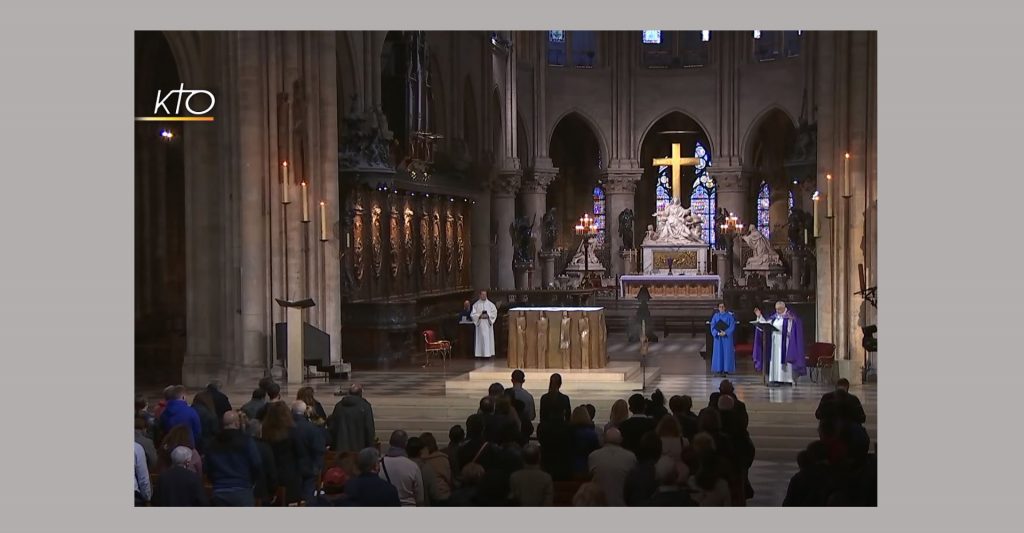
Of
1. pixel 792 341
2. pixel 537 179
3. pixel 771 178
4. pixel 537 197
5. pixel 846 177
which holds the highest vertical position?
pixel 771 178

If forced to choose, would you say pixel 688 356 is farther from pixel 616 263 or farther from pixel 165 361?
pixel 616 263

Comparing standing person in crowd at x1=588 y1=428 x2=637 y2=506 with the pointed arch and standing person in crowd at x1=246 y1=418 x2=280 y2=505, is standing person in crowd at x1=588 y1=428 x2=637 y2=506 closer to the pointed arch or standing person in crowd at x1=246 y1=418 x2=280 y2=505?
standing person in crowd at x1=246 y1=418 x2=280 y2=505

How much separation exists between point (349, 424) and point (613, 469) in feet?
11.0

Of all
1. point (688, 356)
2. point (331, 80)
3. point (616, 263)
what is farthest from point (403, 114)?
point (616, 263)

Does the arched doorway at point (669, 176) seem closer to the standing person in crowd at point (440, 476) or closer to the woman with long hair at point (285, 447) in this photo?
Result: the woman with long hair at point (285, 447)

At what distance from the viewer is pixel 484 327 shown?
24.2m

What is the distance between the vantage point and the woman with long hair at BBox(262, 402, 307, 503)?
11.4 m

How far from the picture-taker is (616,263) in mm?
45000

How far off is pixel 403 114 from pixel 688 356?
265 inches

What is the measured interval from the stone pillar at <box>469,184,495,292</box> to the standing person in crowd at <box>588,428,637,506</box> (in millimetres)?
26586

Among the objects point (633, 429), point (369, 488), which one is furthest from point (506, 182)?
point (369, 488)

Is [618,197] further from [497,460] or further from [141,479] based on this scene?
[497,460]

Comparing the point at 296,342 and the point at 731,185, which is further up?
the point at 731,185

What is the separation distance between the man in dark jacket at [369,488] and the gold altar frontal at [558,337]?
10440 mm
